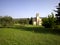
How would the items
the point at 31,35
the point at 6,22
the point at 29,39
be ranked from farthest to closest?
1. the point at 6,22
2. the point at 31,35
3. the point at 29,39

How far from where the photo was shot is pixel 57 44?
1287cm

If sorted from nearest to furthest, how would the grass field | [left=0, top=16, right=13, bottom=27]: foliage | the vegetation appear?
the grass field → the vegetation → [left=0, top=16, right=13, bottom=27]: foliage

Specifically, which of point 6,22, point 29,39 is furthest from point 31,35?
point 6,22

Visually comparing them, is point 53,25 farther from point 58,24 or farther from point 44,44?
point 44,44

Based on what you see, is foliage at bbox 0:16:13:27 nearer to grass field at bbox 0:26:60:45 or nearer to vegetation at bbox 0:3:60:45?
vegetation at bbox 0:3:60:45

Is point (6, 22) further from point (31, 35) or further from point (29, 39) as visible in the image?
point (29, 39)

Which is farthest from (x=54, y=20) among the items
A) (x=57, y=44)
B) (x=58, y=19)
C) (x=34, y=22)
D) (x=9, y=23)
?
(x=34, y=22)

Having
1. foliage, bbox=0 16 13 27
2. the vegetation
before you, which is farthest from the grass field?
foliage, bbox=0 16 13 27

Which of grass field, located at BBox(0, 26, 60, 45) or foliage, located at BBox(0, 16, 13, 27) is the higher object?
foliage, located at BBox(0, 16, 13, 27)

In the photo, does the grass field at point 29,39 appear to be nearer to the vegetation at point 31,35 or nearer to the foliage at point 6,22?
the vegetation at point 31,35

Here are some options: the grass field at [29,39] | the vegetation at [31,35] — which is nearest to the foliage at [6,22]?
the vegetation at [31,35]

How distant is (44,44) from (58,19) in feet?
93.6

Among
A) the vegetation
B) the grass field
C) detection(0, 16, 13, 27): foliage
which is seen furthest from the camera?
detection(0, 16, 13, 27): foliage

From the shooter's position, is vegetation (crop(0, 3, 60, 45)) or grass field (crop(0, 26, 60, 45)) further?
vegetation (crop(0, 3, 60, 45))
